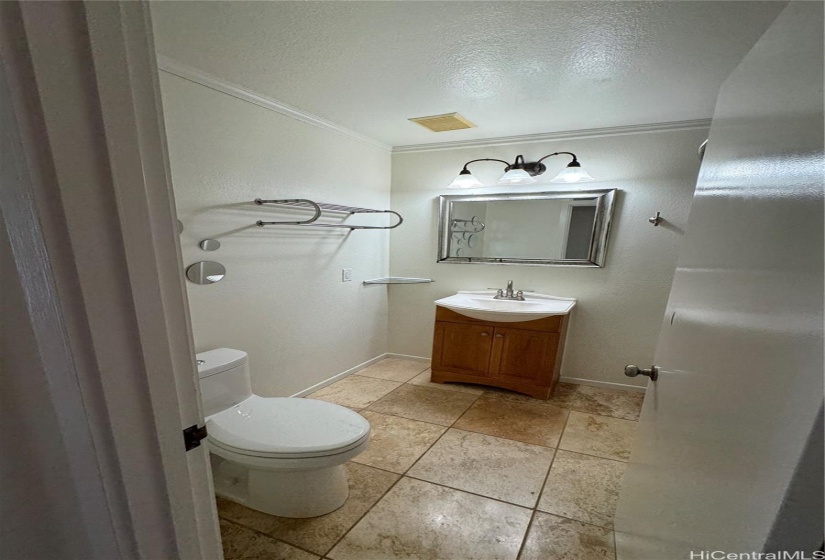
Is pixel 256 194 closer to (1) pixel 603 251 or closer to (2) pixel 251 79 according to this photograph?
(2) pixel 251 79

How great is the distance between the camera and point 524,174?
8.14 ft

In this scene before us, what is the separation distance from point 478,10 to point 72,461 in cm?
166

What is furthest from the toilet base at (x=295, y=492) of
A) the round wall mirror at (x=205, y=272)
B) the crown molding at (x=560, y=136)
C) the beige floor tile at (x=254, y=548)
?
the crown molding at (x=560, y=136)

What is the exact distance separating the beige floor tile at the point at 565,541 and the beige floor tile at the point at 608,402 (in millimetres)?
1107

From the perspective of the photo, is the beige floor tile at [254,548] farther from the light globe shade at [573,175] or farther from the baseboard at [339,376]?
the light globe shade at [573,175]

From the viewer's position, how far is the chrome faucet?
2719 millimetres

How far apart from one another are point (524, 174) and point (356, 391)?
215 centimetres

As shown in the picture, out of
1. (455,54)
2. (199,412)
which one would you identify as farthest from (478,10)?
(199,412)

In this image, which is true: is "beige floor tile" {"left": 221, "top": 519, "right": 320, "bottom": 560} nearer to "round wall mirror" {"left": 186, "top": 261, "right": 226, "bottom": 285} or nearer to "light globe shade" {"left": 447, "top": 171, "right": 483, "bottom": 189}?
"round wall mirror" {"left": 186, "top": 261, "right": 226, "bottom": 285}

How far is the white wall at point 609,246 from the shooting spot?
2.34m

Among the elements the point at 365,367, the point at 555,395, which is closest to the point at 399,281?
the point at 365,367

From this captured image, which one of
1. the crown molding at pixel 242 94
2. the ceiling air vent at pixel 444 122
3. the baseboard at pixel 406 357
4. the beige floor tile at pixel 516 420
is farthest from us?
the baseboard at pixel 406 357

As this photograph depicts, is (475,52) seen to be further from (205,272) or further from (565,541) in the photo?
(565,541)

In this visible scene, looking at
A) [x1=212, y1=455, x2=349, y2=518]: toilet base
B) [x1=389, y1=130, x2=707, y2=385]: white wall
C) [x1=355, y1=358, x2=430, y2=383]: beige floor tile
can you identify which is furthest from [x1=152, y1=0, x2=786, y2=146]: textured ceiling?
[x1=355, y1=358, x2=430, y2=383]: beige floor tile
